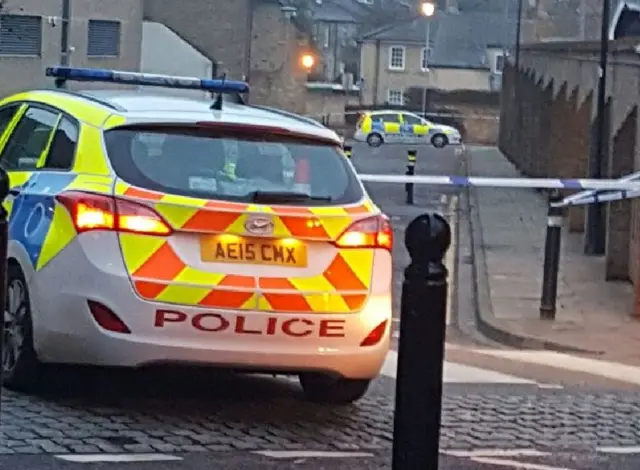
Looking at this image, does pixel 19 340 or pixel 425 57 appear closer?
pixel 19 340

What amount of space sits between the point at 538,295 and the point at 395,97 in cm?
8087

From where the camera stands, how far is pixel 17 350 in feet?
24.8

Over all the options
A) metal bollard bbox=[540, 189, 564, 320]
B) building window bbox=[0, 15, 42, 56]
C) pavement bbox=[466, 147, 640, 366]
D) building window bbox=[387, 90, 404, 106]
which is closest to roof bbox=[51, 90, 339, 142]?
pavement bbox=[466, 147, 640, 366]

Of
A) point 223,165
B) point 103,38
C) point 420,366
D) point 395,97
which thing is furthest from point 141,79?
point 395,97

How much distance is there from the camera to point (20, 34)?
156 ft

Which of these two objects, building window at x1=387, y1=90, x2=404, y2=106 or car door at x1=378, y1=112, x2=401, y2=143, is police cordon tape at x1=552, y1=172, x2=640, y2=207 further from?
building window at x1=387, y1=90, x2=404, y2=106

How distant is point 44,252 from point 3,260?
2.60 meters

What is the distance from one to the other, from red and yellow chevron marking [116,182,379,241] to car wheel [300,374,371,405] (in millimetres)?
960

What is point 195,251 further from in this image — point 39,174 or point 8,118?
point 8,118

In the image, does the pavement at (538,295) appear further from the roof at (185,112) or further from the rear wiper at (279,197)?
the rear wiper at (279,197)

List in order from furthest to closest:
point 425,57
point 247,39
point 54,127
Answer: point 425,57 < point 247,39 < point 54,127

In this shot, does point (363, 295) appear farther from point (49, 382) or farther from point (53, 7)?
point (53, 7)

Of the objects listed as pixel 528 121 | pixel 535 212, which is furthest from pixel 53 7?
pixel 535 212

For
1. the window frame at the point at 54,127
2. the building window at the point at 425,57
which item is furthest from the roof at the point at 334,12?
the window frame at the point at 54,127
